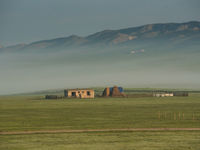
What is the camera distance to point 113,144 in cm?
6038

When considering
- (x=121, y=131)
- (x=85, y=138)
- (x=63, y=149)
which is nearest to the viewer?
(x=63, y=149)

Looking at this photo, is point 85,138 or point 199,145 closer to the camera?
point 199,145

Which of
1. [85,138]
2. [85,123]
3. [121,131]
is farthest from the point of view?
[85,123]

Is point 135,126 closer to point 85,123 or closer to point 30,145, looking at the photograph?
point 85,123

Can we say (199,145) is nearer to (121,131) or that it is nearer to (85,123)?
(121,131)

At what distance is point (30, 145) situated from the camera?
60.3 metres

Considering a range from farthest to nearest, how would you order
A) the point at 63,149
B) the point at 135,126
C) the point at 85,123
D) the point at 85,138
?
the point at 85,123
the point at 135,126
the point at 85,138
the point at 63,149

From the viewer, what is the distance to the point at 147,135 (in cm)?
6894

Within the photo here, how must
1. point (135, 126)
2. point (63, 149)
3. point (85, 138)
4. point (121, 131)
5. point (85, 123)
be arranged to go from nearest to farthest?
1. point (63, 149)
2. point (85, 138)
3. point (121, 131)
4. point (135, 126)
5. point (85, 123)

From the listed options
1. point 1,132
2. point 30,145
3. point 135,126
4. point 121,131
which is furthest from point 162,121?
point 30,145

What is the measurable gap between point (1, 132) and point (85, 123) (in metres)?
19.0

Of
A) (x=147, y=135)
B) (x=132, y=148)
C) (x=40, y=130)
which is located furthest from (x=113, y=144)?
(x=40, y=130)

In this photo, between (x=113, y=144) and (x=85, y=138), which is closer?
(x=113, y=144)

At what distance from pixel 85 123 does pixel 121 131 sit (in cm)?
1629
